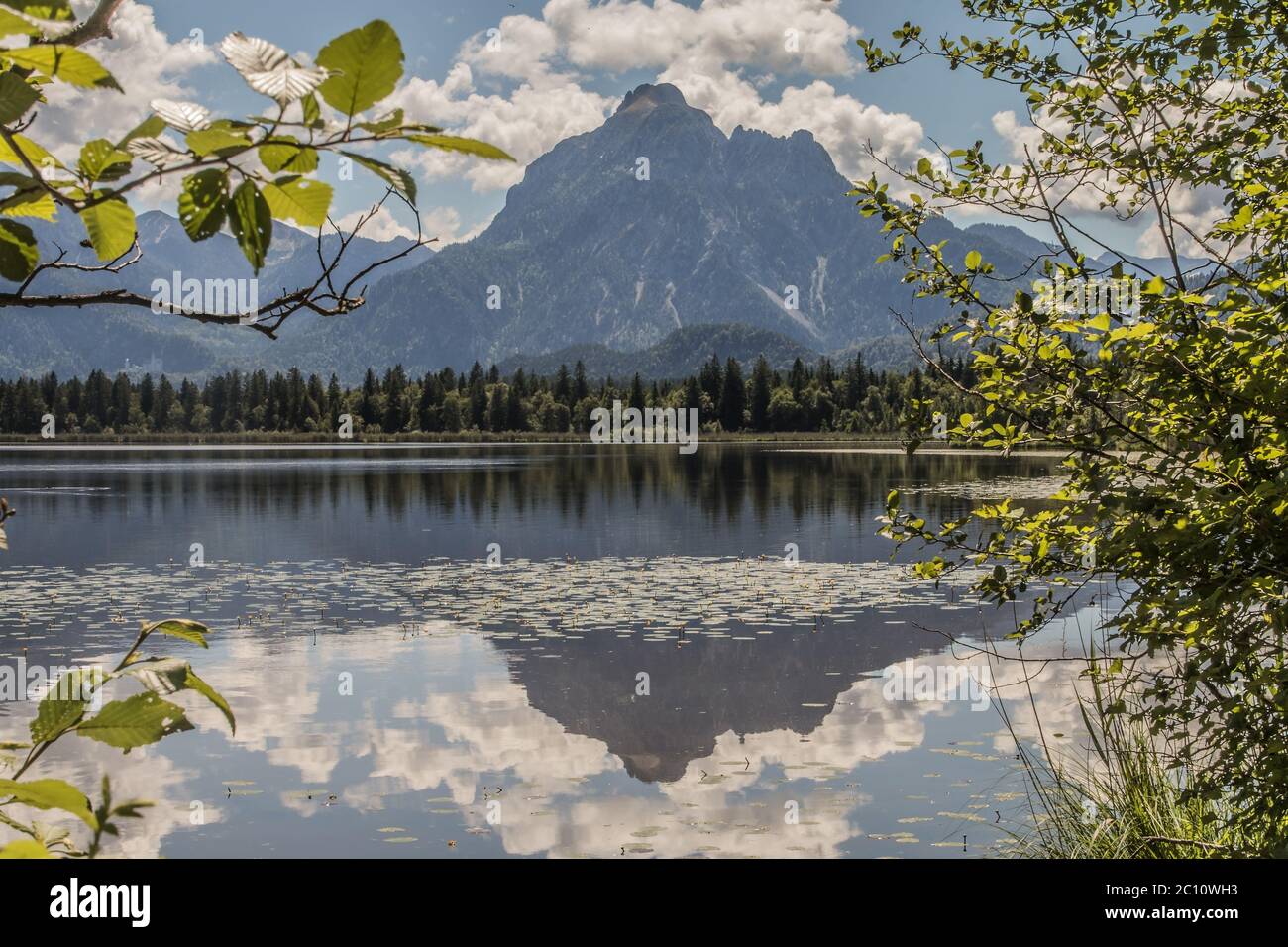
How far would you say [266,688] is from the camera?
725 inches

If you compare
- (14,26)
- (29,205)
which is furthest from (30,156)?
(14,26)

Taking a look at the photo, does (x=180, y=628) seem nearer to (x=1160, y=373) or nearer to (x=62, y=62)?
(x=62, y=62)

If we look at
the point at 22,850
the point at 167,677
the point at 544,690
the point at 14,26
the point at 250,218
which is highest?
the point at 14,26

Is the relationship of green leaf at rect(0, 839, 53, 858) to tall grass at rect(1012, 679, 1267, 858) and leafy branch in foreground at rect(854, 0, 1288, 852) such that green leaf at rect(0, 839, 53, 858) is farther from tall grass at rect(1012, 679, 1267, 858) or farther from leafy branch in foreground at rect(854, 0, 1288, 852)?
tall grass at rect(1012, 679, 1267, 858)

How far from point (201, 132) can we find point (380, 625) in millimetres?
23716

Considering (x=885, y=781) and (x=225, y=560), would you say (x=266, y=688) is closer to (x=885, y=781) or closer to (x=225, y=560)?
(x=885, y=781)

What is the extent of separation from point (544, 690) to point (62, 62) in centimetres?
1744

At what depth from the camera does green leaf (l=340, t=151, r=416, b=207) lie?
1.24 m

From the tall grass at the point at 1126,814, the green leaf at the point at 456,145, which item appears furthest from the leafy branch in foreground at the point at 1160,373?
the green leaf at the point at 456,145

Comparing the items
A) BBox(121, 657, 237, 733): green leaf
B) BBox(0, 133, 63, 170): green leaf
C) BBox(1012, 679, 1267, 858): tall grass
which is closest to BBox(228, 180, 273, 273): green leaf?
BBox(0, 133, 63, 170): green leaf

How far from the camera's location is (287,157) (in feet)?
4.20

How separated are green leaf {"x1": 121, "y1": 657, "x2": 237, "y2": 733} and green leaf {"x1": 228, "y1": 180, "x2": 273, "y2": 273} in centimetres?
60

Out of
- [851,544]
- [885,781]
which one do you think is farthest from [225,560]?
[885,781]

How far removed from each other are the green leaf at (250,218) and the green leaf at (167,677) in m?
0.60
